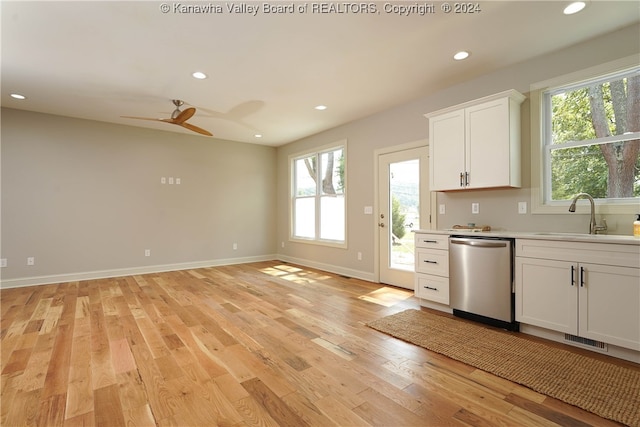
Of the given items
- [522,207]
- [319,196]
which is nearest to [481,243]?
[522,207]

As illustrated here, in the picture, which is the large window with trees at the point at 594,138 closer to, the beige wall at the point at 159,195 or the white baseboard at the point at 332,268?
the beige wall at the point at 159,195

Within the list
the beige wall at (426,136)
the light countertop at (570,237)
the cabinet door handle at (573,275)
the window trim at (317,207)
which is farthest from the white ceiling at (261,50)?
the cabinet door handle at (573,275)

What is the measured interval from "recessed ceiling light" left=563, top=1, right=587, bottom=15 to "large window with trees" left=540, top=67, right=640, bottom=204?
0.77 meters

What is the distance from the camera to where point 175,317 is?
127 inches

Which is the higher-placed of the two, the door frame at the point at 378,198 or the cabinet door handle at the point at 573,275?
the door frame at the point at 378,198

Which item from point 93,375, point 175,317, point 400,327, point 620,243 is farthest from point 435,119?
point 93,375

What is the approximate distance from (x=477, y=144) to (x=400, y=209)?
4.98 feet

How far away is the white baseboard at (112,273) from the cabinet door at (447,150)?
4.67 m

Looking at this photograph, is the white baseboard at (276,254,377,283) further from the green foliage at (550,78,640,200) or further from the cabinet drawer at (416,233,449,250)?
the green foliage at (550,78,640,200)

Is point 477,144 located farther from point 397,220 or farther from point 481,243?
point 397,220

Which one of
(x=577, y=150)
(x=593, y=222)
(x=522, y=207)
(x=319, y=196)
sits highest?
(x=577, y=150)

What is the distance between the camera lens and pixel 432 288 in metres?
3.45

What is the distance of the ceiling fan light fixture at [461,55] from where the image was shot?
2971mm

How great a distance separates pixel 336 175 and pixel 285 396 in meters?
4.38
